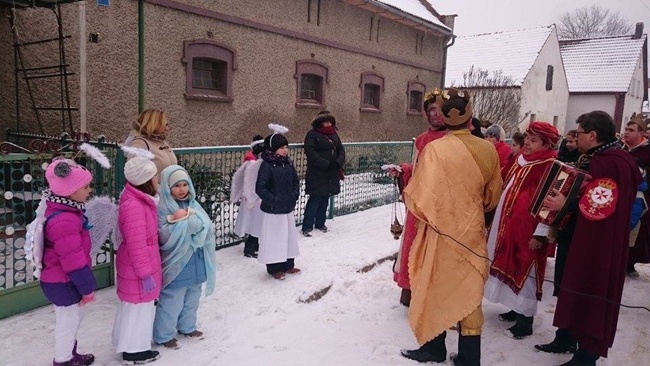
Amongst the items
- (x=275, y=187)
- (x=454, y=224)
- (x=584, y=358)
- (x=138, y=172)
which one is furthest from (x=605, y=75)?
(x=138, y=172)

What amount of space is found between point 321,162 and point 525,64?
849 inches

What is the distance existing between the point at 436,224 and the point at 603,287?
1.26m

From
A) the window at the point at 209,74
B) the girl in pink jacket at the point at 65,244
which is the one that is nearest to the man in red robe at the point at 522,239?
the girl in pink jacket at the point at 65,244

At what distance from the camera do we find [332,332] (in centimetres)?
412

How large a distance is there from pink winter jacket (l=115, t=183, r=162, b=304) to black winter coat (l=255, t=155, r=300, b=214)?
1.61 m

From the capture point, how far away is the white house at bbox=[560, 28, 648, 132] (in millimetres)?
31203

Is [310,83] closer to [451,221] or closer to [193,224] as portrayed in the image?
[193,224]

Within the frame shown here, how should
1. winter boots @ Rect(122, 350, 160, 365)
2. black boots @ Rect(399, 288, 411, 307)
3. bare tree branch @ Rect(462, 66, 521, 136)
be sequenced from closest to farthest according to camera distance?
winter boots @ Rect(122, 350, 160, 365), black boots @ Rect(399, 288, 411, 307), bare tree branch @ Rect(462, 66, 521, 136)

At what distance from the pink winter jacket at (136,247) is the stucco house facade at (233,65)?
4.07 metres

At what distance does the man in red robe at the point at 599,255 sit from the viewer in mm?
3334

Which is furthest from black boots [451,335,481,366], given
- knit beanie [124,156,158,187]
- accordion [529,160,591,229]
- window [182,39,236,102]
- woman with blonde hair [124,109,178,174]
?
window [182,39,236,102]

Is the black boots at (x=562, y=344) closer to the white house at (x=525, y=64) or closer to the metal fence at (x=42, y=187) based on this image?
the metal fence at (x=42, y=187)

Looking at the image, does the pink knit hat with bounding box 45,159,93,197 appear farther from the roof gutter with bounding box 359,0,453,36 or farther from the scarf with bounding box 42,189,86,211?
the roof gutter with bounding box 359,0,453,36

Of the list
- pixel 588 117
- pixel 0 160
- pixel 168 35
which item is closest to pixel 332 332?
pixel 588 117
